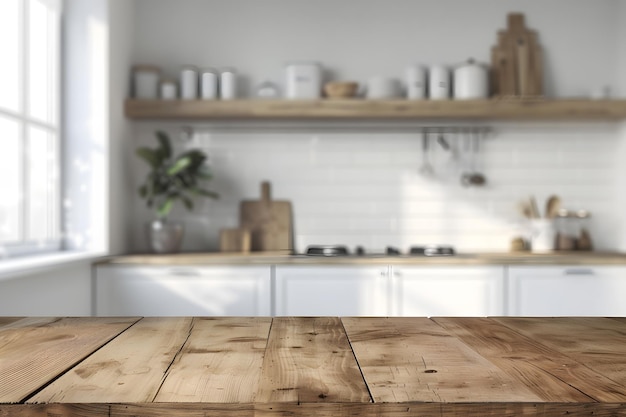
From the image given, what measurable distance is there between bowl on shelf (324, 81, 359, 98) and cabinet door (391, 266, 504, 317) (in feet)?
4.12

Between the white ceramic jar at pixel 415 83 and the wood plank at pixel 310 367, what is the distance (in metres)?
3.05

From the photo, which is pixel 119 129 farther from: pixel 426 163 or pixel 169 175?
pixel 426 163

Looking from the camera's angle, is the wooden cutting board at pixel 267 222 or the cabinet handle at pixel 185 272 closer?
the cabinet handle at pixel 185 272

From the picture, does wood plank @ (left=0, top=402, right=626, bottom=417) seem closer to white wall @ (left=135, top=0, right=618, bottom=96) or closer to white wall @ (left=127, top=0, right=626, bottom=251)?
white wall @ (left=127, top=0, right=626, bottom=251)

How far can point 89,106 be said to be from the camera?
3934mm

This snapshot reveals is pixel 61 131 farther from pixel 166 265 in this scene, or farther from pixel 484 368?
pixel 484 368

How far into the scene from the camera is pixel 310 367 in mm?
1116

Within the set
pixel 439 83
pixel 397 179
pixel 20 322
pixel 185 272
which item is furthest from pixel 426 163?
pixel 20 322

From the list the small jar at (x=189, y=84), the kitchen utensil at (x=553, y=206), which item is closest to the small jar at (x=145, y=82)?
the small jar at (x=189, y=84)

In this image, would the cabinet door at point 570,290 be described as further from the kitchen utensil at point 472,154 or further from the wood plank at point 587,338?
the wood plank at point 587,338

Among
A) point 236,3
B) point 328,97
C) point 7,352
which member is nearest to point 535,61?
point 328,97

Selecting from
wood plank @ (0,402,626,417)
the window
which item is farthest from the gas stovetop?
wood plank @ (0,402,626,417)

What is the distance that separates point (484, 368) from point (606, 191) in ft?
12.9

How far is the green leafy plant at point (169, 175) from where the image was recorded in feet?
13.4
